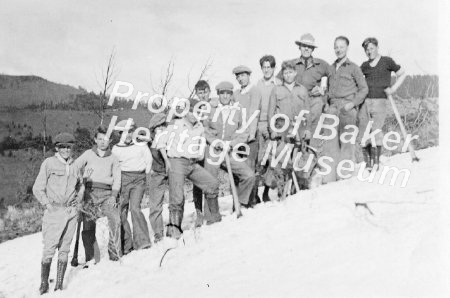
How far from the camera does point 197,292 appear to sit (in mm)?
4730

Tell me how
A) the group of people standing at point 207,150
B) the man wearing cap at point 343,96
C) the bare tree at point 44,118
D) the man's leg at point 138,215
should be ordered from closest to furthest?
the group of people standing at point 207,150
the man's leg at point 138,215
the man wearing cap at point 343,96
the bare tree at point 44,118

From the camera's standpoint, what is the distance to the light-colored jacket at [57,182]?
17.3ft

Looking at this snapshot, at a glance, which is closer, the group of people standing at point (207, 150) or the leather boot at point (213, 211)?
the group of people standing at point (207, 150)

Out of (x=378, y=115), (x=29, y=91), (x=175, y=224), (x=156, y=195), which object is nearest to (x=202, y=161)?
(x=156, y=195)

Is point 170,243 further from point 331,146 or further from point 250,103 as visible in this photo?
point 331,146

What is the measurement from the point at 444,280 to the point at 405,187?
1222mm

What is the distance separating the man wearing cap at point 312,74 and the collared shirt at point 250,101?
25.6 inches

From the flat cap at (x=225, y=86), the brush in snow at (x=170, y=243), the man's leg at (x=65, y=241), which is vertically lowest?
the brush in snow at (x=170, y=243)

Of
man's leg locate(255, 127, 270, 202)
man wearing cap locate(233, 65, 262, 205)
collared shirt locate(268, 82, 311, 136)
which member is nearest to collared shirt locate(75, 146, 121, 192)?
man wearing cap locate(233, 65, 262, 205)

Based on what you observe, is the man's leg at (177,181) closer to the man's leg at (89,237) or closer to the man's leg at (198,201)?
the man's leg at (198,201)

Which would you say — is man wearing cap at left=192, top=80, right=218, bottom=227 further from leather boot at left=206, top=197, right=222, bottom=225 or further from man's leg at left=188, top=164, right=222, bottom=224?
man's leg at left=188, top=164, right=222, bottom=224

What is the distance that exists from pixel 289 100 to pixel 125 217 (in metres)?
2.30

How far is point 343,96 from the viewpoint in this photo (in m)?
6.36

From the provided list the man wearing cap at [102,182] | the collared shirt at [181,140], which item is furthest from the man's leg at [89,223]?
the collared shirt at [181,140]
